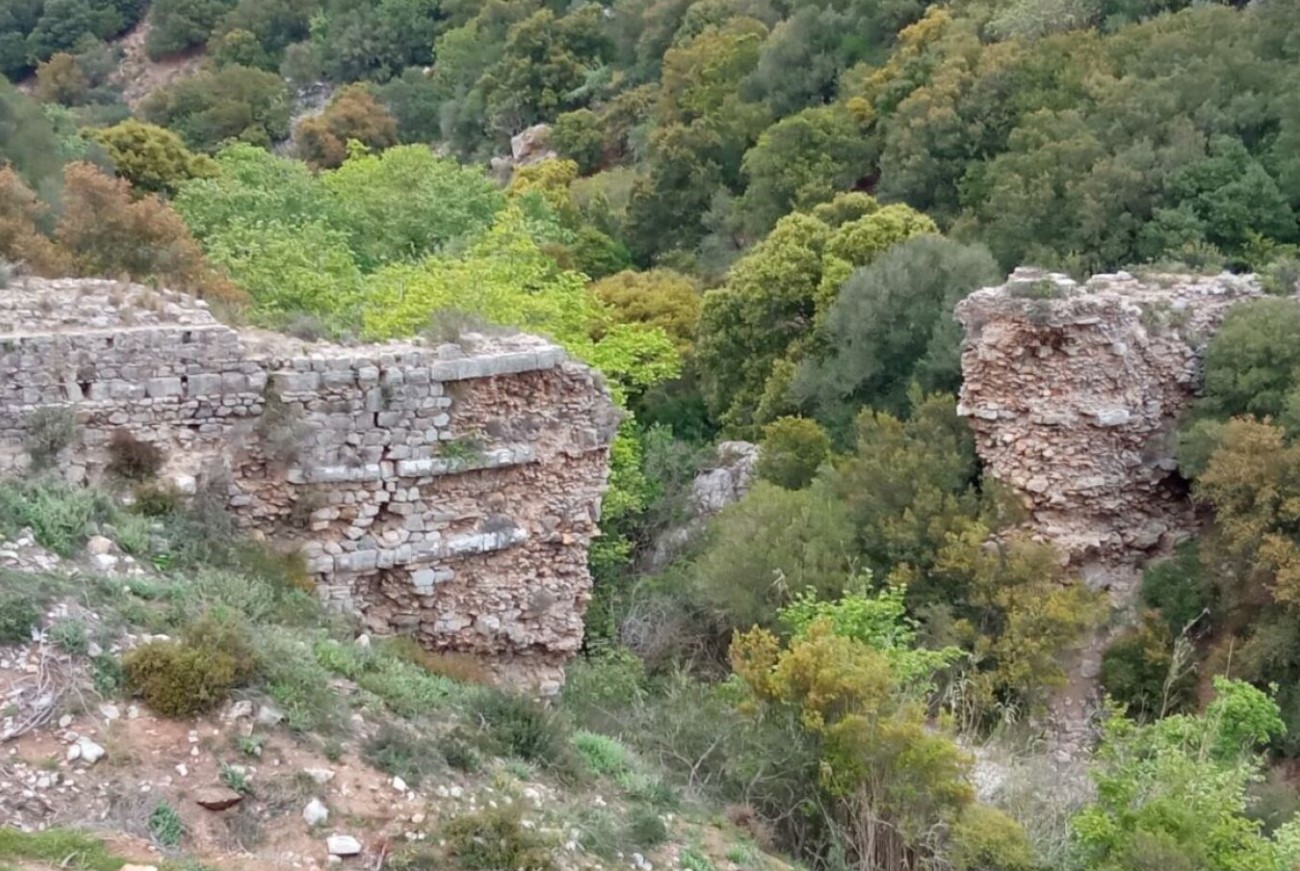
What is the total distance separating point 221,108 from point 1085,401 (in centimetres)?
4273

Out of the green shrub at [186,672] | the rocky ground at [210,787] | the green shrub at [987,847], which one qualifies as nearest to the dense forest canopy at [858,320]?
the green shrub at [987,847]

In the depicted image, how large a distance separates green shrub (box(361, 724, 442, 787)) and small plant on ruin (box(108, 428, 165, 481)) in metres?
3.44

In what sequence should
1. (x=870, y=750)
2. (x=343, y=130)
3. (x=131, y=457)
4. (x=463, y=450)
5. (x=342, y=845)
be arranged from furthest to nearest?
(x=343, y=130)
(x=463, y=450)
(x=131, y=457)
(x=870, y=750)
(x=342, y=845)

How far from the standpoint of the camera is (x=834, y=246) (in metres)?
22.8

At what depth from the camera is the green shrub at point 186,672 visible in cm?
760

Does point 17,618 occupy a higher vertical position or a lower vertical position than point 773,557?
higher

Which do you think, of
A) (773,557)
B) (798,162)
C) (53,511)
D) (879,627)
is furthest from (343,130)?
(53,511)

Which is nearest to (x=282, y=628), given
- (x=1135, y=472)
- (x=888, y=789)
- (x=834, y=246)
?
(x=888, y=789)

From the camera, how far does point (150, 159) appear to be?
31.6m

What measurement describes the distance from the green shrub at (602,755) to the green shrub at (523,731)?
181 mm

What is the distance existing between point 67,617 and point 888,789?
5526 millimetres

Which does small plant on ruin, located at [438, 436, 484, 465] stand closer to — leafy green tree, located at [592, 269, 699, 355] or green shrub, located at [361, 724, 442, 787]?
green shrub, located at [361, 724, 442, 787]

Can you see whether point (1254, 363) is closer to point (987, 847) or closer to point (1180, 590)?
point (1180, 590)

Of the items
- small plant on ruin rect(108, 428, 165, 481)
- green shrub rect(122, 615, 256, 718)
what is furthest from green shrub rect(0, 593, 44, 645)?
small plant on ruin rect(108, 428, 165, 481)
